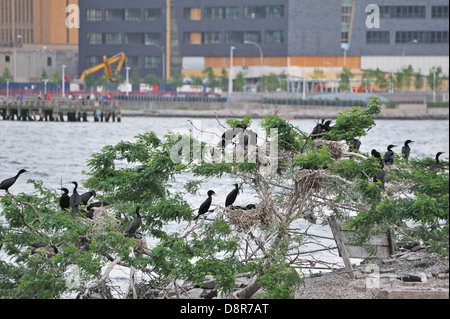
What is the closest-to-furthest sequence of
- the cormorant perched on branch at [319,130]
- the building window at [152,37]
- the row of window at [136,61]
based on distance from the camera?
the cormorant perched on branch at [319,130] < the building window at [152,37] < the row of window at [136,61]

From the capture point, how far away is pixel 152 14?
141 m

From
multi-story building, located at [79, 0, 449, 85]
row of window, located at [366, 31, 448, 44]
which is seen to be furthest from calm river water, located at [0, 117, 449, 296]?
row of window, located at [366, 31, 448, 44]

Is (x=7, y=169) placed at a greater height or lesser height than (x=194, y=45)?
lesser

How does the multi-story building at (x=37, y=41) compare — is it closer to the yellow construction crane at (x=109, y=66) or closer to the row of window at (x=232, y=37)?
the yellow construction crane at (x=109, y=66)

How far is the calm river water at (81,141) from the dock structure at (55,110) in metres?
1.58

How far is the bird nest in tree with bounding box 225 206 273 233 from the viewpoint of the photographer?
18.2 m

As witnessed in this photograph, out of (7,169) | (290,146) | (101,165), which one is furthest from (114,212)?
(7,169)

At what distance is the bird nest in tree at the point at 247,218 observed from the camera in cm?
1825

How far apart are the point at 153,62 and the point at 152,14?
25.3 feet

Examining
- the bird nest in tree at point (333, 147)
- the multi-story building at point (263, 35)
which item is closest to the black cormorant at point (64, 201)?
the bird nest in tree at point (333, 147)

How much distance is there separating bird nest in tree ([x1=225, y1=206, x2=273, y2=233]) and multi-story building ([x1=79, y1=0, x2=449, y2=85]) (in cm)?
10598

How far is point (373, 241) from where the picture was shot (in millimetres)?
21422
